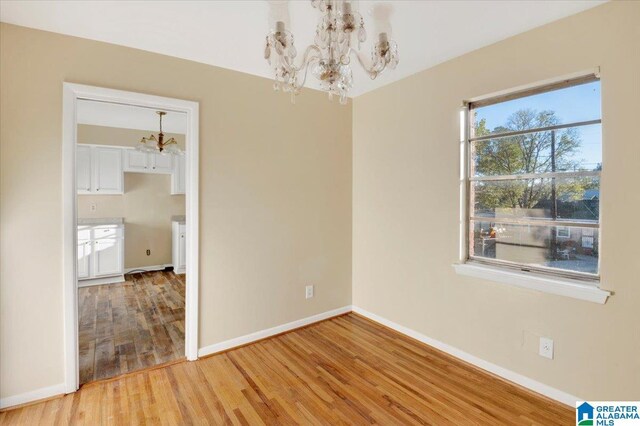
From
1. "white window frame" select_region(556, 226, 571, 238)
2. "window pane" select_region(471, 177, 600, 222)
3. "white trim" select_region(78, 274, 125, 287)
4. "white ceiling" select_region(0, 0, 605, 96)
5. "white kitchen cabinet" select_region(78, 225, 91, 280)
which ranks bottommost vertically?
"white trim" select_region(78, 274, 125, 287)

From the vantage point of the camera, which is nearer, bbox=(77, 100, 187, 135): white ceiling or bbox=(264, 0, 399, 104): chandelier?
bbox=(264, 0, 399, 104): chandelier

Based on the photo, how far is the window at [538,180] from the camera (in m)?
2.06

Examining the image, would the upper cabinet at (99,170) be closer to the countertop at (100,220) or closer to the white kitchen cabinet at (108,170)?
the white kitchen cabinet at (108,170)

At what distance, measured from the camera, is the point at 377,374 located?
2465 millimetres

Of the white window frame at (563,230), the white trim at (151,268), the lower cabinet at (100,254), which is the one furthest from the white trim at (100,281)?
the white window frame at (563,230)

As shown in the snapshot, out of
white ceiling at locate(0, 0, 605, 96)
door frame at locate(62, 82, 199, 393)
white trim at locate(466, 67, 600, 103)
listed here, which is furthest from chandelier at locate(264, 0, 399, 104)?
door frame at locate(62, 82, 199, 393)

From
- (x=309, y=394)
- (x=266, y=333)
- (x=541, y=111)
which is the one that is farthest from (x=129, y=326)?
(x=541, y=111)

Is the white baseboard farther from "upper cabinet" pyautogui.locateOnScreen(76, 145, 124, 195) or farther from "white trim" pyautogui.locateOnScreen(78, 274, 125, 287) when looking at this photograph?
"upper cabinet" pyautogui.locateOnScreen(76, 145, 124, 195)

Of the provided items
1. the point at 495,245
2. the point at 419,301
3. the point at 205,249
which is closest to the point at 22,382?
the point at 205,249

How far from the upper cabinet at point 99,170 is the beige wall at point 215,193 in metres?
3.34

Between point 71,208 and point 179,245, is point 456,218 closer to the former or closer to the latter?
point 71,208

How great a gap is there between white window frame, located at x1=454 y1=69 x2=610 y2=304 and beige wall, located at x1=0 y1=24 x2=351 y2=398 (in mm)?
1369

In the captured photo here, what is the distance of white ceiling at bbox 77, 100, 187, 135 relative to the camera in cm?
409
